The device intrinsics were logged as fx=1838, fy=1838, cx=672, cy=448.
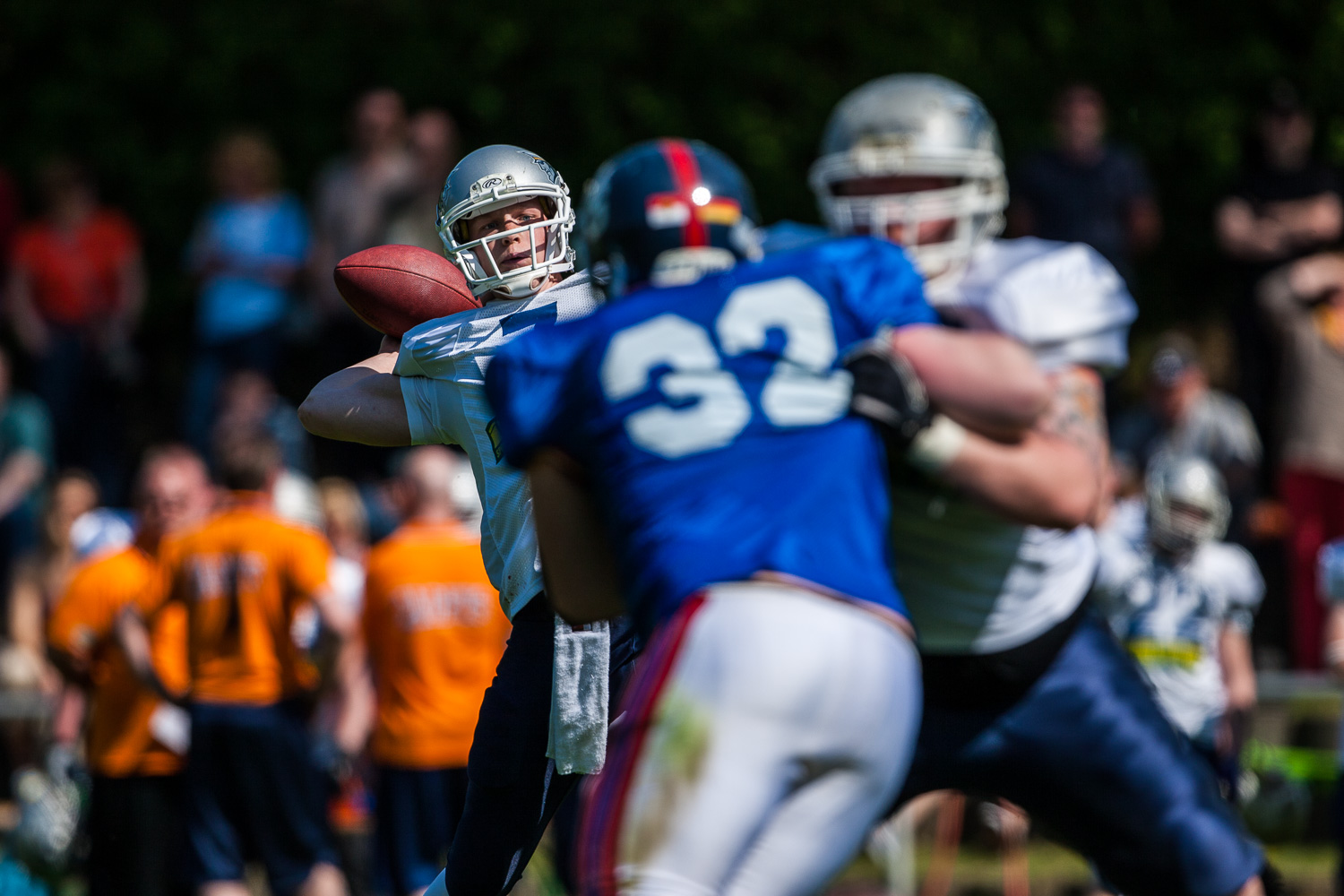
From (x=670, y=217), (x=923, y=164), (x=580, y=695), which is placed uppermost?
(x=670, y=217)

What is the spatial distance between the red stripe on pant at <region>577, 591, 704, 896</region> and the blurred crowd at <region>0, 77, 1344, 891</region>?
5.88 metres

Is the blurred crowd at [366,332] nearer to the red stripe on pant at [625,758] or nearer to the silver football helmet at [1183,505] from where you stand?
the silver football helmet at [1183,505]

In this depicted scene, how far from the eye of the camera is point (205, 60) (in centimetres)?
1070

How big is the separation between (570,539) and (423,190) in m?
6.67

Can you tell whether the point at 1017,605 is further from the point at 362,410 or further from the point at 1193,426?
the point at 1193,426

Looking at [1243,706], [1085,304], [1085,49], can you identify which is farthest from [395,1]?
[1085,304]

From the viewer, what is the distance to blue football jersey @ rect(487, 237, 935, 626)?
2762mm

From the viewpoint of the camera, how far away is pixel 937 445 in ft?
9.36

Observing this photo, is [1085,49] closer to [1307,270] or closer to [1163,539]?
[1307,270]

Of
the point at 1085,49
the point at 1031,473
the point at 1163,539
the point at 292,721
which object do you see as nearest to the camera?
the point at 1031,473

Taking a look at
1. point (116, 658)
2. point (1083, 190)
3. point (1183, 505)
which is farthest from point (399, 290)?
point (1083, 190)

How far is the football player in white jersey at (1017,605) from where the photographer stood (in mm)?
3209

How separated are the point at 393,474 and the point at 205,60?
285 cm

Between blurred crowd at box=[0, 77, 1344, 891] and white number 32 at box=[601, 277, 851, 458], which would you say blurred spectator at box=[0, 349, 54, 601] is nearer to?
blurred crowd at box=[0, 77, 1344, 891]
